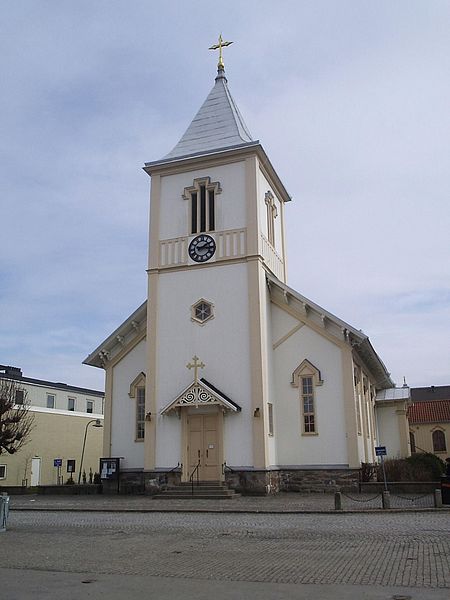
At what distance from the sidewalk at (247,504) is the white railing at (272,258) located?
10.1 metres

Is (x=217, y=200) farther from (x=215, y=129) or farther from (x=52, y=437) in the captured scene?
(x=52, y=437)

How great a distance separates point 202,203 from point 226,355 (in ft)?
23.2

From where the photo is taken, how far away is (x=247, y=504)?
70.6ft

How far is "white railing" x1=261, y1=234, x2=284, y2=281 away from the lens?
29.0 m

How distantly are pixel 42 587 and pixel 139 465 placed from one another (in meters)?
20.2

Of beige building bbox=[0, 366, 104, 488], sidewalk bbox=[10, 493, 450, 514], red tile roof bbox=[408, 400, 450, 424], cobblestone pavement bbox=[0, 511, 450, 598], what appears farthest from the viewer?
red tile roof bbox=[408, 400, 450, 424]

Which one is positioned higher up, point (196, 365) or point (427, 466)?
point (196, 365)

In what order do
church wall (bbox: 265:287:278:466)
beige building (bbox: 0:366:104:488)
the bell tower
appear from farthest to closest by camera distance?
beige building (bbox: 0:366:104:488)
the bell tower
church wall (bbox: 265:287:278:466)

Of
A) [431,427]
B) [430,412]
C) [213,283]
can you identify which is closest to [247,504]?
[213,283]

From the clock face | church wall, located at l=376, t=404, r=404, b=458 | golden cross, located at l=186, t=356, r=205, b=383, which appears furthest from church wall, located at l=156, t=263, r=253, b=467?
church wall, located at l=376, t=404, r=404, b=458

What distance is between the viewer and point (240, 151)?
2911cm

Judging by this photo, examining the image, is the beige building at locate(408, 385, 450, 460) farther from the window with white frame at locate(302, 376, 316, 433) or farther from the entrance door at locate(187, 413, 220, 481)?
the entrance door at locate(187, 413, 220, 481)

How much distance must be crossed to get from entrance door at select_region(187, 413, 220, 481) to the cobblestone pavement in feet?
25.8

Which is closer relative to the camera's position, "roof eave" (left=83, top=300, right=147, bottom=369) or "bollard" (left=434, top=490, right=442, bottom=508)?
"bollard" (left=434, top=490, right=442, bottom=508)
